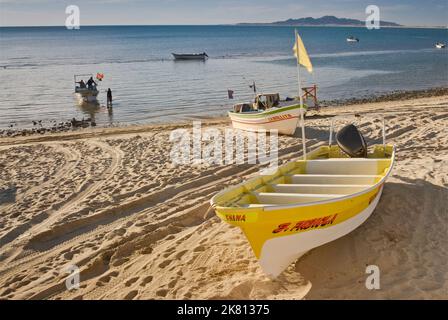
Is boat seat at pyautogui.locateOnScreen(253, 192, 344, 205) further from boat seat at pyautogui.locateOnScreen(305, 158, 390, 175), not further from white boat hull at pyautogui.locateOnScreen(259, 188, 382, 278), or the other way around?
boat seat at pyautogui.locateOnScreen(305, 158, 390, 175)

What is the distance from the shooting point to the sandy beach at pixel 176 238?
6973 mm

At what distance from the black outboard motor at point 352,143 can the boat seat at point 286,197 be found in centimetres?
286

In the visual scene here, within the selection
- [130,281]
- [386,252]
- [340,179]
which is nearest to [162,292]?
[130,281]

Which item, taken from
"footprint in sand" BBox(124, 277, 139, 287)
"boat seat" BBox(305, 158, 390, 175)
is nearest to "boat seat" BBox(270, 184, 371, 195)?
"boat seat" BBox(305, 158, 390, 175)

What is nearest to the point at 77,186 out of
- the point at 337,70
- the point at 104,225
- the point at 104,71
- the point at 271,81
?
the point at 104,225

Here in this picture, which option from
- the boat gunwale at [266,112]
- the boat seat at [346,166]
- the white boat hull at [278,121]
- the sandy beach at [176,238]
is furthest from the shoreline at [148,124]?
the boat seat at [346,166]

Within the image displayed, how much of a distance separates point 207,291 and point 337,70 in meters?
46.9

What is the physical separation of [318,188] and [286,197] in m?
0.91

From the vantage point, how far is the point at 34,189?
12273mm

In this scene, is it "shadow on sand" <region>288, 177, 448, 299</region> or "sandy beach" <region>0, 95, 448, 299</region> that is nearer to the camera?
"shadow on sand" <region>288, 177, 448, 299</region>

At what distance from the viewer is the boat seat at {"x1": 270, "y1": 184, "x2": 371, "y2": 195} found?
8.05 meters

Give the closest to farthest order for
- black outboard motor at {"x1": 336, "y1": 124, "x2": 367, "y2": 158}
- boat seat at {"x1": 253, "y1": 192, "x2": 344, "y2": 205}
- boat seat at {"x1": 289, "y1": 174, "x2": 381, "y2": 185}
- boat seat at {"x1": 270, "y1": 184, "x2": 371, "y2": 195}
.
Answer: boat seat at {"x1": 253, "y1": 192, "x2": 344, "y2": 205} → boat seat at {"x1": 270, "y1": 184, "x2": 371, "y2": 195} → boat seat at {"x1": 289, "y1": 174, "x2": 381, "y2": 185} → black outboard motor at {"x1": 336, "y1": 124, "x2": 367, "y2": 158}

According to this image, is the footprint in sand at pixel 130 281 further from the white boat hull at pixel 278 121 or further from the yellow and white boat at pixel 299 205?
the white boat hull at pixel 278 121
